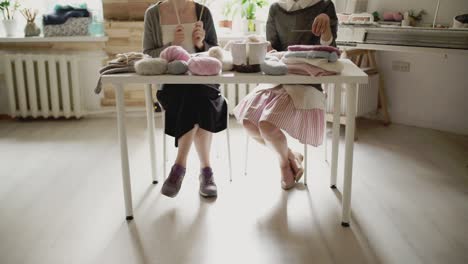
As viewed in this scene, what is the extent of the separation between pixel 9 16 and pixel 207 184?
2.32m

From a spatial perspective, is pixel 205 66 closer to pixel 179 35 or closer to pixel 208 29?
pixel 179 35

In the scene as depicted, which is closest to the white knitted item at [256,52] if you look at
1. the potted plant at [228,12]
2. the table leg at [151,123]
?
the table leg at [151,123]

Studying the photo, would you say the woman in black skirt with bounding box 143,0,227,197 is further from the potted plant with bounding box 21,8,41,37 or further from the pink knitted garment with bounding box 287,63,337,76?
the potted plant with bounding box 21,8,41,37

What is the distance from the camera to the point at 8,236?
194 cm

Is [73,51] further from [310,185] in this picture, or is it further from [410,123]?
[410,123]

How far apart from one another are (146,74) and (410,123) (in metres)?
2.34

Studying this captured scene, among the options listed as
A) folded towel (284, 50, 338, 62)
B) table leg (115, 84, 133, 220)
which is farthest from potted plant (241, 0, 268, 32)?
table leg (115, 84, 133, 220)

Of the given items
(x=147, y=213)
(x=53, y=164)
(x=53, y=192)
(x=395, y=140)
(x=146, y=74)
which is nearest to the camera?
(x=146, y=74)

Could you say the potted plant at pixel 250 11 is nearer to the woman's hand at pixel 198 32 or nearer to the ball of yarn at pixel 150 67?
the woman's hand at pixel 198 32

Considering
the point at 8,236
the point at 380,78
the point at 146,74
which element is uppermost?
the point at 146,74

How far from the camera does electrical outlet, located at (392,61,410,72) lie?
3.47 meters

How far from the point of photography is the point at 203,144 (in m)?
2.34

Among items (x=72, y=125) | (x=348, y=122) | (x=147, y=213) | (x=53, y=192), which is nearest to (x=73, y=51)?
(x=72, y=125)

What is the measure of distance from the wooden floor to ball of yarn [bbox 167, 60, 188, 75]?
24.9 inches
